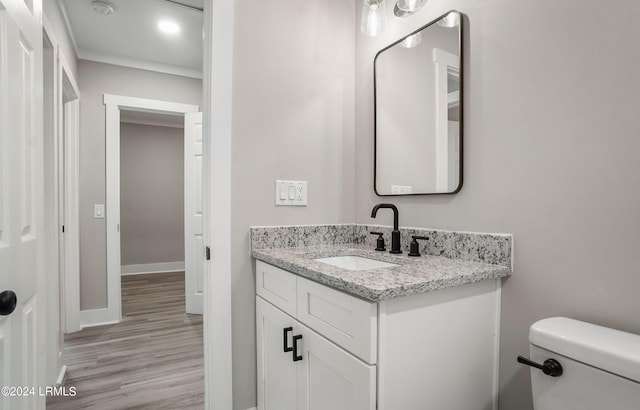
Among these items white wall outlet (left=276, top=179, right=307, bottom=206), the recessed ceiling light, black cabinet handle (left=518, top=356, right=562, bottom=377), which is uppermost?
the recessed ceiling light

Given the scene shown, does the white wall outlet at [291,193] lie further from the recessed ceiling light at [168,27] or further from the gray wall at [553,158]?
the recessed ceiling light at [168,27]

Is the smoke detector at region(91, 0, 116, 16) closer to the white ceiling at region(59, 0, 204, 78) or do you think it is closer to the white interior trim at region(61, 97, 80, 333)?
the white ceiling at region(59, 0, 204, 78)

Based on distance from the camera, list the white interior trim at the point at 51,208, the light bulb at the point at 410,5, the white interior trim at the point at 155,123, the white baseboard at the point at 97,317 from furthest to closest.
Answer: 1. the white interior trim at the point at 155,123
2. the white baseboard at the point at 97,317
3. the white interior trim at the point at 51,208
4. the light bulb at the point at 410,5

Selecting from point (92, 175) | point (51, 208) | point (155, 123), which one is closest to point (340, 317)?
point (51, 208)

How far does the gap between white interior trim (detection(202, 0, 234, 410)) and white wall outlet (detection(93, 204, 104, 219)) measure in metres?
2.12

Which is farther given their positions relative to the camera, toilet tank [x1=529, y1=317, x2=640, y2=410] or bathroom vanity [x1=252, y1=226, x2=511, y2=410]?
bathroom vanity [x1=252, y1=226, x2=511, y2=410]

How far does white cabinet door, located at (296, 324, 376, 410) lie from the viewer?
85cm

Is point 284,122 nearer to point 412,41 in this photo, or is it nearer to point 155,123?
point 412,41

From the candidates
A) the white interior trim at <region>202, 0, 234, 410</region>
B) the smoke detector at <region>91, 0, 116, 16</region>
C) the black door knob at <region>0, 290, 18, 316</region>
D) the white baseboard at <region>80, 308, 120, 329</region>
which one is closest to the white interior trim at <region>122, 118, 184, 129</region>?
the smoke detector at <region>91, 0, 116, 16</region>

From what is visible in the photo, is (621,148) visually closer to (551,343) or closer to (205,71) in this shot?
(551,343)

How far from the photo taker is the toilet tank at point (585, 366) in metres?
0.70

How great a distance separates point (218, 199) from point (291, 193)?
14.0 inches

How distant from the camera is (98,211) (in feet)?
9.84

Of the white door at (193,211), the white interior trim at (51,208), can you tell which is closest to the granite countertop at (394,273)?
the white interior trim at (51,208)
